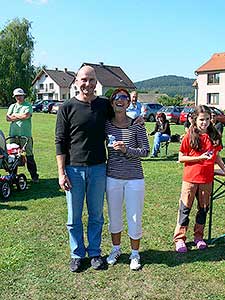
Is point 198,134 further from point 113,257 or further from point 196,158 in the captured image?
point 113,257

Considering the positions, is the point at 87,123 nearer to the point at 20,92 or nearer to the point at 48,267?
the point at 48,267

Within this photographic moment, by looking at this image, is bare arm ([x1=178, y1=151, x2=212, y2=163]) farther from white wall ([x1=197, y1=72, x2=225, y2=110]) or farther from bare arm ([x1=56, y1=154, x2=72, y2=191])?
white wall ([x1=197, y1=72, x2=225, y2=110])

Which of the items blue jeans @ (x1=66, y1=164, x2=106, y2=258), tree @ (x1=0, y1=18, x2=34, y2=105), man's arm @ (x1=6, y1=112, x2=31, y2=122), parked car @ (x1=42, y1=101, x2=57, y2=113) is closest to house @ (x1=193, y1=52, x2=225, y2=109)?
parked car @ (x1=42, y1=101, x2=57, y2=113)

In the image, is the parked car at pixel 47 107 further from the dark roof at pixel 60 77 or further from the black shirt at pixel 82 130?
the black shirt at pixel 82 130

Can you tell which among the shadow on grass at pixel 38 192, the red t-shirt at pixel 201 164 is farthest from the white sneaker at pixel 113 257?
the shadow on grass at pixel 38 192

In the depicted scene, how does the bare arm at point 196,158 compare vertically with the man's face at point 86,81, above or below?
below

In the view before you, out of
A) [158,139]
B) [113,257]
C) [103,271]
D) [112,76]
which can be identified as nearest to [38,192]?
[113,257]

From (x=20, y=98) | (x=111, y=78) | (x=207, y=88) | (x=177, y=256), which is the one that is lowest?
(x=177, y=256)

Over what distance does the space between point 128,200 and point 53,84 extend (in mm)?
76453

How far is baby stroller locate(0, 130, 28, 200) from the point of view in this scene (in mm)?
6664

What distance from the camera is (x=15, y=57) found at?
55.2m

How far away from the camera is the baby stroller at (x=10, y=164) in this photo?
6.66m

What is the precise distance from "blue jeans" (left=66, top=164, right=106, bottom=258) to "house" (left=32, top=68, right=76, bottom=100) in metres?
73.2

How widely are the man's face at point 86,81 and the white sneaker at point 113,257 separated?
1.62 meters
